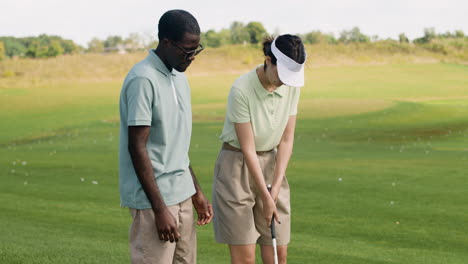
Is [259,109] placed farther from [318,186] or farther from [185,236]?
[318,186]

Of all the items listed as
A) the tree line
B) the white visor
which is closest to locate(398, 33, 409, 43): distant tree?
the tree line

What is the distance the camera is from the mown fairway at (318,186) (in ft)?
26.7

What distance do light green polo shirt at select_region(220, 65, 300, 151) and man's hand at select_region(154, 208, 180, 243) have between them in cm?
128

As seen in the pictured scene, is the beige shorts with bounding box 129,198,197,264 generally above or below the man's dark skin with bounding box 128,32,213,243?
below

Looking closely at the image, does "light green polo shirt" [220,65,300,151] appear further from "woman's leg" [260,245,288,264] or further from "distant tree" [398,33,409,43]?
"distant tree" [398,33,409,43]

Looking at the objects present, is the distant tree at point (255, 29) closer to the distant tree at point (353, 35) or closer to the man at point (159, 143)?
the distant tree at point (353, 35)

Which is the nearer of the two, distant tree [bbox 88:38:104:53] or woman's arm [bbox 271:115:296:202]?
woman's arm [bbox 271:115:296:202]

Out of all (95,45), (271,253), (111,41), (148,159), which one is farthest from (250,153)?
(111,41)

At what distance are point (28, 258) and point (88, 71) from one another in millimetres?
54256

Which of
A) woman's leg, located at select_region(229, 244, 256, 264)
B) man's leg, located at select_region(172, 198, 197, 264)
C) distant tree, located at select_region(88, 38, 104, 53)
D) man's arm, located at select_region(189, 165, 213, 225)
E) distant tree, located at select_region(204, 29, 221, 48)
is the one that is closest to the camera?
man's leg, located at select_region(172, 198, 197, 264)

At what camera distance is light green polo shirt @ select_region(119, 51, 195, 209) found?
150 inches

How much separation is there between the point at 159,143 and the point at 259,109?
132 cm

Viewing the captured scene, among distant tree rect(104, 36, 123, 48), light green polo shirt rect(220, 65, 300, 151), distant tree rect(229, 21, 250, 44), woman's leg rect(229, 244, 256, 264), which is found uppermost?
light green polo shirt rect(220, 65, 300, 151)

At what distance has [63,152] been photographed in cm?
1994
